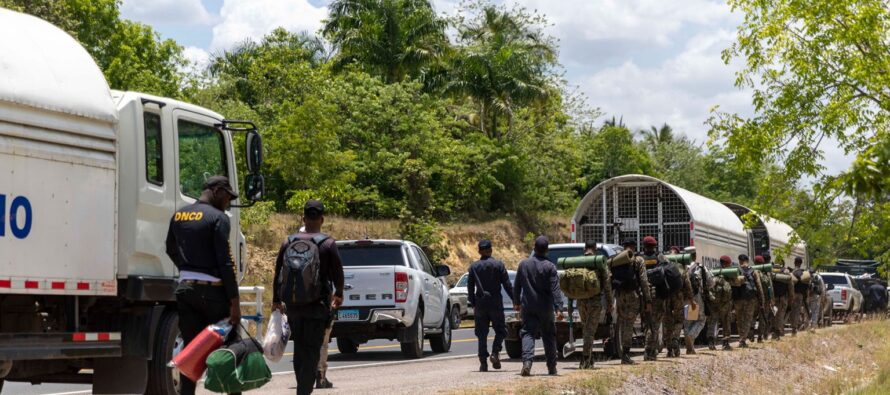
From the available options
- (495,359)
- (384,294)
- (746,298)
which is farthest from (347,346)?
(746,298)

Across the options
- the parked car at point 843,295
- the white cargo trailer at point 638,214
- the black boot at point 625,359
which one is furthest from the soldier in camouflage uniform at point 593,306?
the parked car at point 843,295

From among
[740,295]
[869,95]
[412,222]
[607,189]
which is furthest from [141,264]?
[412,222]

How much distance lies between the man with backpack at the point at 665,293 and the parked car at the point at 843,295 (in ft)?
66.3

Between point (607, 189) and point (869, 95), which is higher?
point (869, 95)

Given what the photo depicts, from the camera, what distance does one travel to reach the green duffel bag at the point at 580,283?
15.7 metres

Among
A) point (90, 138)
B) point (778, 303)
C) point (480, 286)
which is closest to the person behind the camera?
point (90, 138)

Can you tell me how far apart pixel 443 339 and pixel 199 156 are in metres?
10.1

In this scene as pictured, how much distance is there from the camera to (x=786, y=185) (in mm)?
31078

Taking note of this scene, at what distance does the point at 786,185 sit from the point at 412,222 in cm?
1609

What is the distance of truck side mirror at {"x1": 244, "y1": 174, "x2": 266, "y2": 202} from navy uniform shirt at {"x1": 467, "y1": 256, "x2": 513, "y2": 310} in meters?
4.72

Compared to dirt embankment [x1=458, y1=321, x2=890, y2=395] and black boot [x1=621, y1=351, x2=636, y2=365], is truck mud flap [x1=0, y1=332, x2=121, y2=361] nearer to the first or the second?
dirt embankment [x1=458, y1=321, x2=890, y2=395]

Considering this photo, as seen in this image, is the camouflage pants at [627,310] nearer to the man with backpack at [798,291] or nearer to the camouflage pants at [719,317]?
the camouflage pants at [719,317]

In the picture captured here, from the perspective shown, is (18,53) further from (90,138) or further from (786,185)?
(786,185)

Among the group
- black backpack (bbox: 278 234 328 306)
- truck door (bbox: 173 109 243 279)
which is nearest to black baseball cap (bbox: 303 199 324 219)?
black backpack (bbox: 278 234 328 306)
